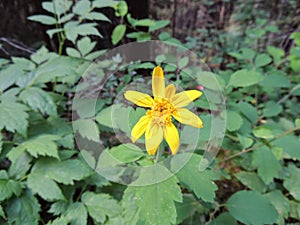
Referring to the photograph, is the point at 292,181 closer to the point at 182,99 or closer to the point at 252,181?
the point at 252,181

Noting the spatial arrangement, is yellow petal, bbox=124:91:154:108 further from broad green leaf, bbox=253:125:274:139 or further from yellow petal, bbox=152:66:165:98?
broad green leaf, bbox=253:125:274:139

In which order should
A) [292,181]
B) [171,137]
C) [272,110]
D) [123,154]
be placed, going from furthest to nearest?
[272,110], [292,181], [123,154], [171,137]

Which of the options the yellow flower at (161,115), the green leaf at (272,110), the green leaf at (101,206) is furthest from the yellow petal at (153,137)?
the green leaf at (272,110)

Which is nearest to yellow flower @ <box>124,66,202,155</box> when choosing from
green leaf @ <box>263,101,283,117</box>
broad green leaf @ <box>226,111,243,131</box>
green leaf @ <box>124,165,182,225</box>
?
green leaf @ <box>124,165,182,225</box>

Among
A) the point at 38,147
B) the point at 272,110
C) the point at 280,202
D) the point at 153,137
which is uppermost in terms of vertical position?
the point at 153,137

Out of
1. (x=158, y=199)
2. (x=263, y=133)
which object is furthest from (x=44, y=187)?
(x=263, y=133)
